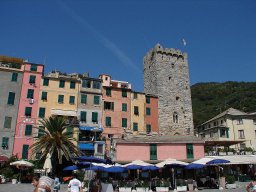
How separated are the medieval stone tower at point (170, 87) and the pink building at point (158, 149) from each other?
12.6m

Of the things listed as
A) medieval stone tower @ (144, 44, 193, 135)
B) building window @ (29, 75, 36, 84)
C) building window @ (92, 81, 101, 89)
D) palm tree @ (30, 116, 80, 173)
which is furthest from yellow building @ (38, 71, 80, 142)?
medieval stone tower @ (144, 44, 193, 135)

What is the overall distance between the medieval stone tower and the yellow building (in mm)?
15366

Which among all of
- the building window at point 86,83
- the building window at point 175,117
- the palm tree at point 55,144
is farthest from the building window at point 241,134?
the palm tree at point 55,144

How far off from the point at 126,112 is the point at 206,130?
956 inches

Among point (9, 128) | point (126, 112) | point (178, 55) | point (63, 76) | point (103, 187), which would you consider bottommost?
point (103, 187)

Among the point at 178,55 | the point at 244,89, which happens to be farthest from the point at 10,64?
the point at 244,89

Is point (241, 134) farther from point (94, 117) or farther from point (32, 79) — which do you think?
point (32, 79)

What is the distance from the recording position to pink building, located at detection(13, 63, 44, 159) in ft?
131

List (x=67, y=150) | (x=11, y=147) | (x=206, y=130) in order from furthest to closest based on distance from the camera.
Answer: (x=206, y=130) → (x=11, y=147) → (x=67, y=150)

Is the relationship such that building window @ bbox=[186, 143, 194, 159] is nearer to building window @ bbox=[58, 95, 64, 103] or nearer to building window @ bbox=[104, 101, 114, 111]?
building window @ bbox=[104, 101, 114, 111]

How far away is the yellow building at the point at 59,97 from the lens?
141 ft

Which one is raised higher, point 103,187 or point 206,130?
point 206,130

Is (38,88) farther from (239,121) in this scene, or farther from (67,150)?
(239,121)

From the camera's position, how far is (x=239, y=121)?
58.4 meters
